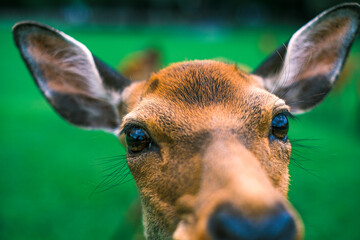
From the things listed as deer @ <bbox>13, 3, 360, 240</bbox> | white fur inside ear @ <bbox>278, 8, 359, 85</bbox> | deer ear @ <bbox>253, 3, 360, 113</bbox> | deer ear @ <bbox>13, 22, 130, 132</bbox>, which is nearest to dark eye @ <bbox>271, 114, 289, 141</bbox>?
deer @ <bbox>13, 3, 360, 240</bbox>

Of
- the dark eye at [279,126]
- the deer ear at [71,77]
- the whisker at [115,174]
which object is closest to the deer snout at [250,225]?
the dark eye at [279,126]

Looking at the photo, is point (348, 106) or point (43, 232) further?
point (348, 106)

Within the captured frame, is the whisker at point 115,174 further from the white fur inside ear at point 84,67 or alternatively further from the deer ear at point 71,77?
the white fur inside ear at point 84,67

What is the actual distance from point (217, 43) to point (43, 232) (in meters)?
30.7

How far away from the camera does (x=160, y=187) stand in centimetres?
248

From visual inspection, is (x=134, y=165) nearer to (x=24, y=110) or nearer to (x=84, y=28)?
(x=24, y=110)

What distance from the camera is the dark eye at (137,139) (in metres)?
2.70

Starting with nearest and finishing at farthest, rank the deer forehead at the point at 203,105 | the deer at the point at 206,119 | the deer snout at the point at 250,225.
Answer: the deer snout at the point at 250,225
the deer at the point at 206,119
the deer forehead at the point at 203,105

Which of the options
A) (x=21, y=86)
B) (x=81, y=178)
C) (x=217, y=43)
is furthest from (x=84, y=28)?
(x=81, y=178)

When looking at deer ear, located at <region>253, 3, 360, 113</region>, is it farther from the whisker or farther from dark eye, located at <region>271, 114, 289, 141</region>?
the whisker

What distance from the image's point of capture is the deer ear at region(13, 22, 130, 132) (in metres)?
3.43

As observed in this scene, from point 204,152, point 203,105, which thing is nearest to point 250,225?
point 204,152

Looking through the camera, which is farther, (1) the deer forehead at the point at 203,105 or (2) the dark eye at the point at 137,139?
(2) the dark eye at the point at 137,139

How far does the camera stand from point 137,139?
273 centimetres
